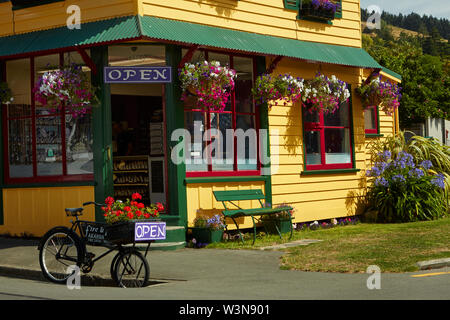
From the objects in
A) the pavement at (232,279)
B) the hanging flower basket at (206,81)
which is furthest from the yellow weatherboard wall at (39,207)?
the hanging flower basket at (206,81)

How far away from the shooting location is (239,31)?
13.8 metres

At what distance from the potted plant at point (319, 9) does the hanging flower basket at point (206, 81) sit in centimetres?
344

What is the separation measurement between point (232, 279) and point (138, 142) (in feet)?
22.7

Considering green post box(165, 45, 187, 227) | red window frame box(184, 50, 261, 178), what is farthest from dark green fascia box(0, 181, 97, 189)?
red window frame box(184, 50, 261, 178)

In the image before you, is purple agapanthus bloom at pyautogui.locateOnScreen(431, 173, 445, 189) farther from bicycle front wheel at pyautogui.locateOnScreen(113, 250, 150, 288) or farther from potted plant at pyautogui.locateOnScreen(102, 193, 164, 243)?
bicycle front wheel at pyautogui.locateOnScreen(113, 250, 150, 288)

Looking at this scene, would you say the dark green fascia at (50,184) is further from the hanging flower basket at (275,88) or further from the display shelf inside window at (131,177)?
the hanging flower basket at (275,88)

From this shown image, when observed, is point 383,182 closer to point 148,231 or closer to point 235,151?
point 235,151

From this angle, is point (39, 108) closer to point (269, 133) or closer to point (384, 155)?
point (269, 133)

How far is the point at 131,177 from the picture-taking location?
49.2 feet

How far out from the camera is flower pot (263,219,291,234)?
13.8 m

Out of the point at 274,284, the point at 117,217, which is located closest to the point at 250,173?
the point at 117,217

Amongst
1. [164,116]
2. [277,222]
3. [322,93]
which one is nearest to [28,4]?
[164,116]

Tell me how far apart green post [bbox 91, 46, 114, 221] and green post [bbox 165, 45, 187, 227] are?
1.06 meters
